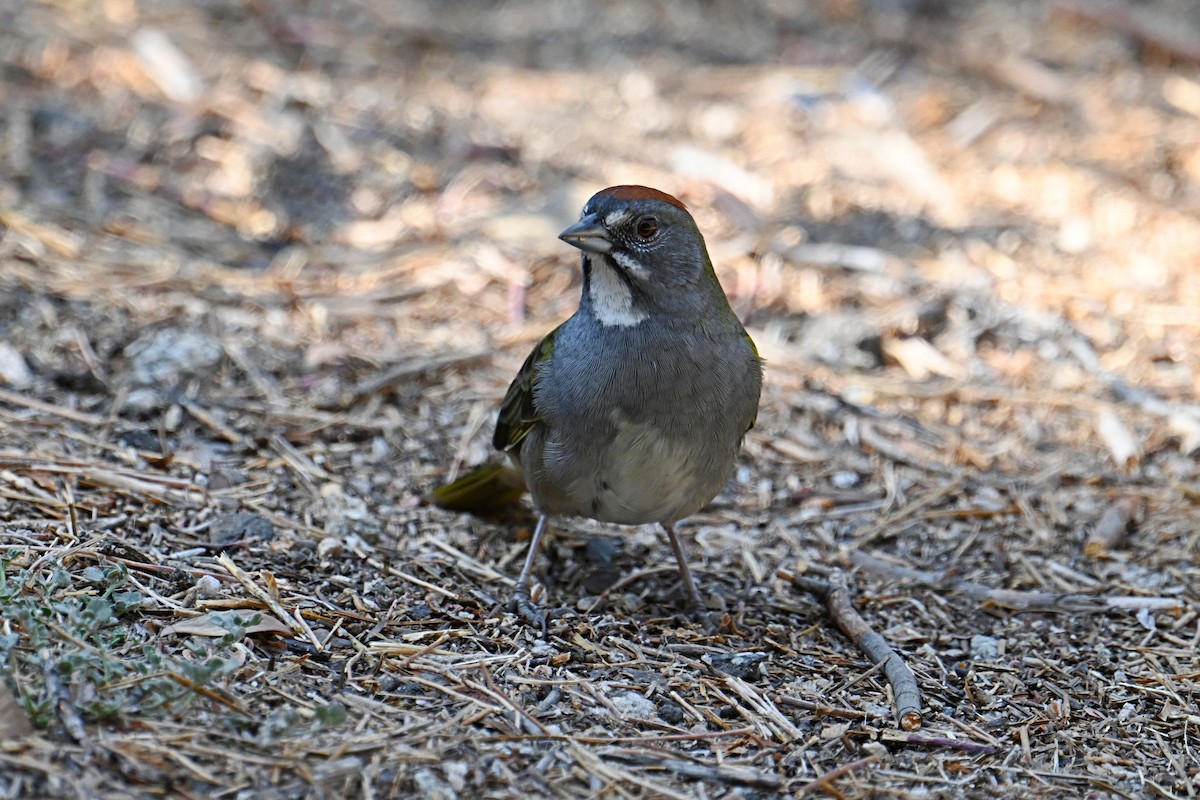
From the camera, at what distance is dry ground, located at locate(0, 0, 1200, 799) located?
328 centimetres

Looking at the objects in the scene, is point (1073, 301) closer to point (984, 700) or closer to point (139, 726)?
point (984, 700)

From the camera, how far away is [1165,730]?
12.0 ft

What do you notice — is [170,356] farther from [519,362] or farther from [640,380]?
[640,380]

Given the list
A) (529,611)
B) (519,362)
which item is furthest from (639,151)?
(529,611)

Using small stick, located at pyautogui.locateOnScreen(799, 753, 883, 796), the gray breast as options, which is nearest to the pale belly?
the gray breast

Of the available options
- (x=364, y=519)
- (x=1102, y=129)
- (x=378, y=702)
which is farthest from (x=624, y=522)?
(x=1102, y=129)

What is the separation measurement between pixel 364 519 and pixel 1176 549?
10.0 feet

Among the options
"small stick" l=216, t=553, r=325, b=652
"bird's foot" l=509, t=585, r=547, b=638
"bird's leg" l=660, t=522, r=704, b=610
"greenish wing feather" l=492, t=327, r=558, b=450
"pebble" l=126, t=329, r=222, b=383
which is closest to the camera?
"small stick" l=216, t=553, r=325, b=652

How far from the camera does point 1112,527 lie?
4.90 m

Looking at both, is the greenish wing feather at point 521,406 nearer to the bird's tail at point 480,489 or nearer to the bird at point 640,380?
the bird at point 640,380

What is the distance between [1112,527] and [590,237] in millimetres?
2411

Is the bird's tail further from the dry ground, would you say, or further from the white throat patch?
the white throat patch

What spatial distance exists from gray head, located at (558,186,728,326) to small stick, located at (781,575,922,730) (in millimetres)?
1100

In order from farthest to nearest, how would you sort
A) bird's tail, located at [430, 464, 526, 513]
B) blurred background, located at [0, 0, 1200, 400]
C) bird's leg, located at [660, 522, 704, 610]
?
blurred background, located at [0, 0, 1200, 400], bird's tail, located at [430, 464, 526, 513], bird's leg, located at [660, 522, 704, 610]
